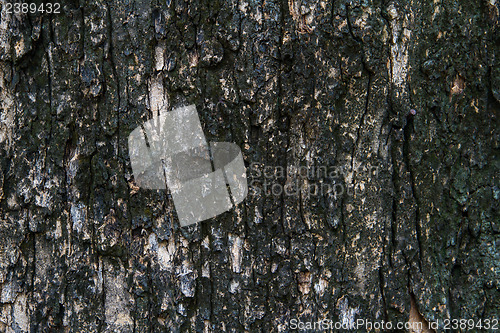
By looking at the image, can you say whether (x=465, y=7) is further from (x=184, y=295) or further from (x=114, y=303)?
(x=114, y=303)

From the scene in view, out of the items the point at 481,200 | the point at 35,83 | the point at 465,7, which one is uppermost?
the point at 465,7

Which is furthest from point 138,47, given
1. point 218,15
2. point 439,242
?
point 439,242

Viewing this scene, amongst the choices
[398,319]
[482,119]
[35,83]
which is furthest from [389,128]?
[35,83]

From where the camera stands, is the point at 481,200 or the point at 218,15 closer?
the point at 218,15

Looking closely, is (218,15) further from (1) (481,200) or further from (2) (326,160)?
(1) (481,200)

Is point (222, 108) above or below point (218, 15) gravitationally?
below

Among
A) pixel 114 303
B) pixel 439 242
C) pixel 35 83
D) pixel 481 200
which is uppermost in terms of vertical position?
pixel 35 83
